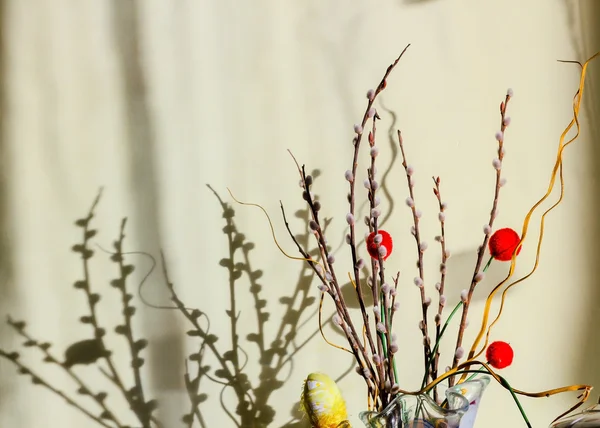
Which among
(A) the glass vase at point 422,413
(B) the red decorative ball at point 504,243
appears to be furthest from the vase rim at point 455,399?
(B) the red decorative ball at point 504,243

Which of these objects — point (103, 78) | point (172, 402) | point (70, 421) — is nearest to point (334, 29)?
point (103, 78)

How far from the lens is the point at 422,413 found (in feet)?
2.49

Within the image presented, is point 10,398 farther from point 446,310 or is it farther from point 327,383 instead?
point 446,310

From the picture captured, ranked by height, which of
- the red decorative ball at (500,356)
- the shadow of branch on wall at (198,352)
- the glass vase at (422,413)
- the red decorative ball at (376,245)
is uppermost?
the red decorative ball at (376,245)

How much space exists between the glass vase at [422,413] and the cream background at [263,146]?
222 mm

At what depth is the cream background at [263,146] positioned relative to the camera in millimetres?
995

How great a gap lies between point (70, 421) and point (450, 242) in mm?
743

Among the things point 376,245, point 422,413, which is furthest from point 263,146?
point 422,413

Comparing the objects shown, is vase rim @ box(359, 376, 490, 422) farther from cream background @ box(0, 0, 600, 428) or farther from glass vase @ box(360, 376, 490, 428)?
cream background @ box(0, 0, 600, 428)

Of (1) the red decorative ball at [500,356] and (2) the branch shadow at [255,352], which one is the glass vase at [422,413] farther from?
(2) the branch shadow at [255,352]

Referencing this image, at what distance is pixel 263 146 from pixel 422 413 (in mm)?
519

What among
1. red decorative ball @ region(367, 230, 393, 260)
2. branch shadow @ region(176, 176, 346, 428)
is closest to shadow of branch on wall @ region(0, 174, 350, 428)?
branch shadow @ region(176, 176, 346, 428)

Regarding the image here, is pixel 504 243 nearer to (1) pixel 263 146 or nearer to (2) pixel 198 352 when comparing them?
(1) pixel 263 146

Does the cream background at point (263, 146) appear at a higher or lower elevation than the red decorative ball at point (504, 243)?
higher
